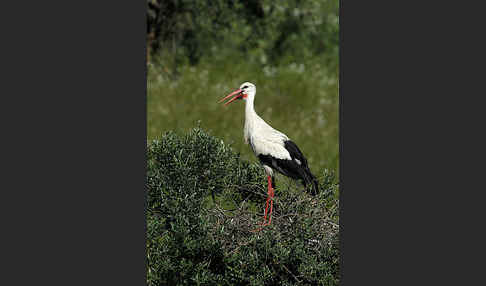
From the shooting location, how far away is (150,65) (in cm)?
1012

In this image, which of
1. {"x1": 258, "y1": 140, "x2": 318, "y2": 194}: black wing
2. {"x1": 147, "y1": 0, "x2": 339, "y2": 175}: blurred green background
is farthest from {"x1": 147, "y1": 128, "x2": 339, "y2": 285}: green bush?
{"x1": 147, "y1": 0, "x2": 339, "y2": 175}: blurred green background

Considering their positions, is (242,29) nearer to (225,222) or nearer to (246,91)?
(246,91)

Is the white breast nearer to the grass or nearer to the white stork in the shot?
the white stork

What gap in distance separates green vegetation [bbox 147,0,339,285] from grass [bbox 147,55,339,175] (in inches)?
0.6

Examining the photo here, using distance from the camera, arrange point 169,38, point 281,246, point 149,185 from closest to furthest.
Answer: point 281,246
point 149,185
point 169,38

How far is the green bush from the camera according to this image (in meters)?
8.93

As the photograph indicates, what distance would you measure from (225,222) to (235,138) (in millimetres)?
1190

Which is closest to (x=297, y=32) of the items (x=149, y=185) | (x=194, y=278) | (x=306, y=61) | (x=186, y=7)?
(x=306, y=61)

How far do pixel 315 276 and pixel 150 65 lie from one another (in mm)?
3383

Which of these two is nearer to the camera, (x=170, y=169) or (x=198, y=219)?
(x=198, y=219)

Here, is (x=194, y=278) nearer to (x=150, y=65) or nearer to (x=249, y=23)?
(x=150, y=65)

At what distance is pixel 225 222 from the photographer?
9383 millimetres

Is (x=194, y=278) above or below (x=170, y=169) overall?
below

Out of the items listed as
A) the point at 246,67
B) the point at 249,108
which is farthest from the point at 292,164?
the point at 246,67
